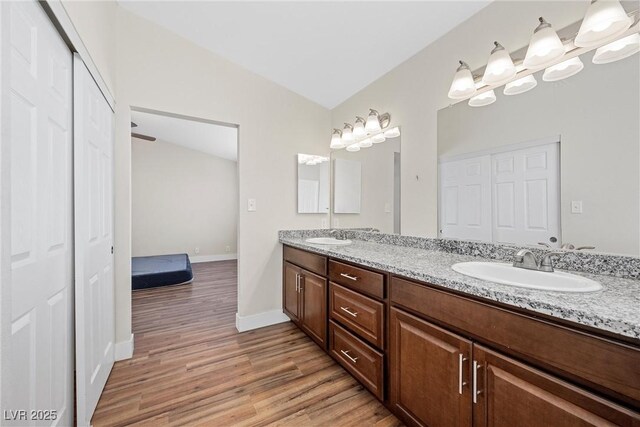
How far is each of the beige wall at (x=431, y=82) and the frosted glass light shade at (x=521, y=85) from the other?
0.66 ft

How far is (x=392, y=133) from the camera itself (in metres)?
2.26

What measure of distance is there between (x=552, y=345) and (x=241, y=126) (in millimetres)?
2578

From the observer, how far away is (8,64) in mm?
759

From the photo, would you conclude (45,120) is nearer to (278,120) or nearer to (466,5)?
(278,120)

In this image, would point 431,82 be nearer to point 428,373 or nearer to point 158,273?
point 428,373

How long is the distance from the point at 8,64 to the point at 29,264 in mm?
640

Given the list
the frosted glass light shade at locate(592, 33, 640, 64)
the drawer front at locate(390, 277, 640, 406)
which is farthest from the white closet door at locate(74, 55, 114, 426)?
the frosted glass light shade at locate(592, 33, 640, 64)

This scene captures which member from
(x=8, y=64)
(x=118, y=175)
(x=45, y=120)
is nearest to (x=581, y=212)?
(x=8, y=64)

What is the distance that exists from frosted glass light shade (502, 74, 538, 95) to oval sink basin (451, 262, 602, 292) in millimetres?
Result: 966

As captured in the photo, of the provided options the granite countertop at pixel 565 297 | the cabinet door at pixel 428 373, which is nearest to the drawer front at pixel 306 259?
the granite countertop at pixel 565 297

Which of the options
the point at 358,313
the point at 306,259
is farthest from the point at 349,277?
the point at 306,259

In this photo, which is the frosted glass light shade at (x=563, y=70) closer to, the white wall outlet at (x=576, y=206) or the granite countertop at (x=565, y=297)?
the white wall outlet at (x=576, y=206)

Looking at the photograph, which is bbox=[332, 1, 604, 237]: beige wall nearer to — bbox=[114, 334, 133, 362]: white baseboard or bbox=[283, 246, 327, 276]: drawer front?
bbox=[283, 246, 327, 276]: drawer front

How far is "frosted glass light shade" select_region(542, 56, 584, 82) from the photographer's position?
4.04ft
